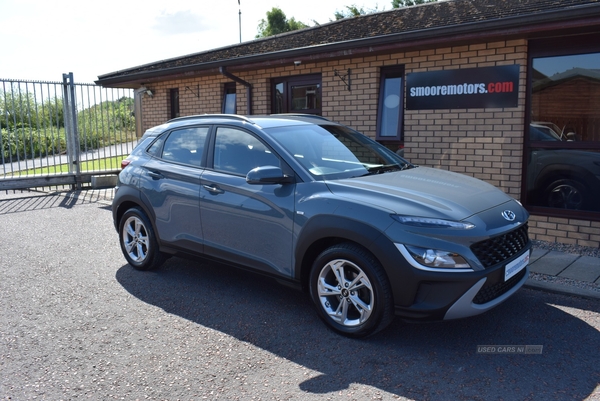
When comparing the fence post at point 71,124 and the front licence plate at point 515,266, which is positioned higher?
the fence post at point 71,124

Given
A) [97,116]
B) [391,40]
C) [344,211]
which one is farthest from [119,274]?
[97,116]

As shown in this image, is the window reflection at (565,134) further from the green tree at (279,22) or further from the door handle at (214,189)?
the green tree at (279,22)

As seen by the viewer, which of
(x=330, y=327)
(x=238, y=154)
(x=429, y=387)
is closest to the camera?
(x=429, y=387)

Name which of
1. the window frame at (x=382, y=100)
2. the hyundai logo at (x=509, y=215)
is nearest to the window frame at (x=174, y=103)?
the window frame at (x=382, y=100)

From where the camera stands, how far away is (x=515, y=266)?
413cm

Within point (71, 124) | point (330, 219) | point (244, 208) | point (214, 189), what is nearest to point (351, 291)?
point (330, 219)

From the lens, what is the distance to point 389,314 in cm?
392

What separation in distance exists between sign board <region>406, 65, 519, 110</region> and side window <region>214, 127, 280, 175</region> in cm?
399

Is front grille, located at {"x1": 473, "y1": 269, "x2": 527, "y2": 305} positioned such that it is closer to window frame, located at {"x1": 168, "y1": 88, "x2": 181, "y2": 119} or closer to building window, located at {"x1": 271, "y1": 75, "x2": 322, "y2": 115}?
building window, located at {"x1": 271, "y1": 75, "x2": 322, "y2": 115}

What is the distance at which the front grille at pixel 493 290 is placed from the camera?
3856mm

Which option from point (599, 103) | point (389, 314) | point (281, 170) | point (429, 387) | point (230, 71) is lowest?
point (429, 387)

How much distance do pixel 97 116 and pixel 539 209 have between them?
11004 millimetres

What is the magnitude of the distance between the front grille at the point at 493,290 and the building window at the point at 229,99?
8.16 m

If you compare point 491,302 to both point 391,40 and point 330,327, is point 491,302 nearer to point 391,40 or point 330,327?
point 330,327
